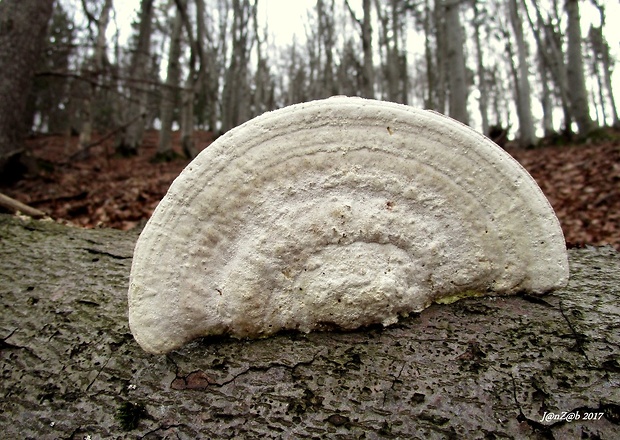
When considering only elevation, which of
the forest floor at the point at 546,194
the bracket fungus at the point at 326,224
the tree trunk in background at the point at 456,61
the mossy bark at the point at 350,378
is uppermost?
the tree trunk in background at the point at 456,61

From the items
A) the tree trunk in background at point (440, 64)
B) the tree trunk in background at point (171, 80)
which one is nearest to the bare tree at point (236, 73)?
the tree trunk in background at point (171, 80)

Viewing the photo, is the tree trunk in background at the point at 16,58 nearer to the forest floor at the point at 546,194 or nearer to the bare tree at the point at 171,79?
the forest floor at the point at 546,194

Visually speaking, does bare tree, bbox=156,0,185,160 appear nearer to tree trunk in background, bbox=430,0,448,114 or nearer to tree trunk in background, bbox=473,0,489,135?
tree trunk in background, bbox=430,0,448,114

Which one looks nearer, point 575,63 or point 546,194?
point 546,194

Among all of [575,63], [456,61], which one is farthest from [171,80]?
[575,63]

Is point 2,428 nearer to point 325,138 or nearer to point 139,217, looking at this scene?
point 325,138

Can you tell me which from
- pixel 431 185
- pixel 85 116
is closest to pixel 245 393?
pixel 431 185

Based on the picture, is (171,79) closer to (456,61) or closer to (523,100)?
A: (456,61)
